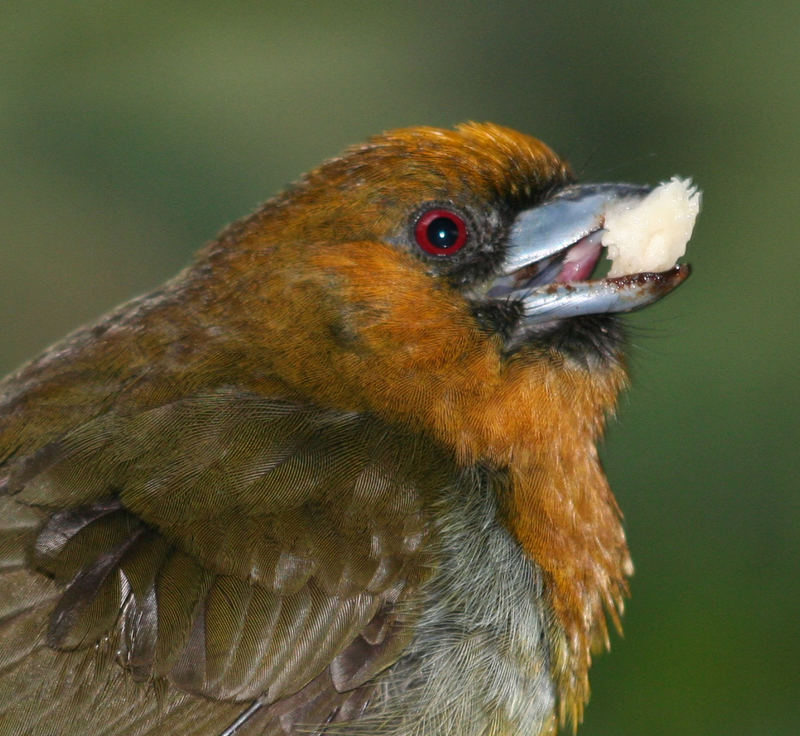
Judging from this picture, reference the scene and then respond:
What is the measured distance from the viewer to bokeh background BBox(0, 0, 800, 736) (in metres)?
5.69

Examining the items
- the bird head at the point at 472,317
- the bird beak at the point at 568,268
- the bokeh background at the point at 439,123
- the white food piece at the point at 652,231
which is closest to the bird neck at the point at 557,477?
the bird head at the point at 472,317

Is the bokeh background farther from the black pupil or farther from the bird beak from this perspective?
the black pupil

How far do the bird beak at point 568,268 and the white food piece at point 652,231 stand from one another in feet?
0.12

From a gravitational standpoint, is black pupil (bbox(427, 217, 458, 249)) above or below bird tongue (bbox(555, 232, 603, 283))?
above

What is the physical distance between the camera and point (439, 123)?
695 centimetres

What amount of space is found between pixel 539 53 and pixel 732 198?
4.67ft

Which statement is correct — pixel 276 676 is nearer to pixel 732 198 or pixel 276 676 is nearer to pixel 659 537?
pixel 659 537

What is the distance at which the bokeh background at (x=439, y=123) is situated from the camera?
569 cm

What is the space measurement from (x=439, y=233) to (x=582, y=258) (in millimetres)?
368

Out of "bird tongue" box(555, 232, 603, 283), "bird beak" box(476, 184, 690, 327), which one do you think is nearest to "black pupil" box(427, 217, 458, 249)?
"bird beak" box(476, 184, 690, 327)

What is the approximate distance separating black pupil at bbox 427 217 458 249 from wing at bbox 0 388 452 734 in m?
0.52

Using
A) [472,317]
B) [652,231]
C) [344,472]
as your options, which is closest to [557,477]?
[472,317]

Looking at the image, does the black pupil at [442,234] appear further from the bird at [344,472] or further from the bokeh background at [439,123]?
the bokeh background at [439,123]

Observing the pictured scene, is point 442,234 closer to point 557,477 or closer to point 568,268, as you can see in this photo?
point 568,268
